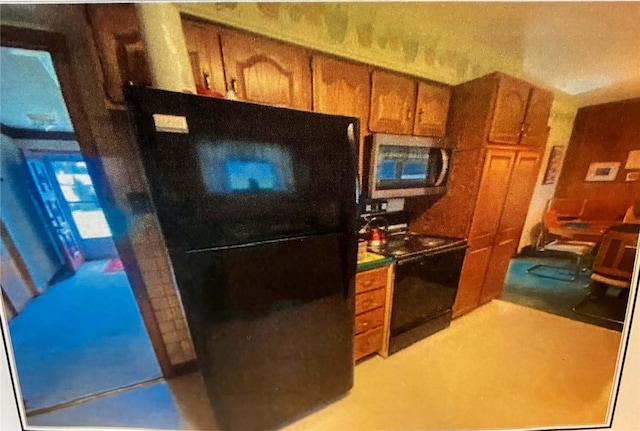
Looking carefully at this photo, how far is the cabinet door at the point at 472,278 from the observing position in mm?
839

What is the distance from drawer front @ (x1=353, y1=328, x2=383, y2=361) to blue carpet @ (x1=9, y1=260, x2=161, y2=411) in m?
0.67

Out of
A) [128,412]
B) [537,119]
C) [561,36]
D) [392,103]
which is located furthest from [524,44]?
[128,412]

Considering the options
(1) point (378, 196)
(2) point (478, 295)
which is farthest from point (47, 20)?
(2) point (478, 295)

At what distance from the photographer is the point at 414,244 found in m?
0.86

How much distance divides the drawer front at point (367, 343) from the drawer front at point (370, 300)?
0.29 feet

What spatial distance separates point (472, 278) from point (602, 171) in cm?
47

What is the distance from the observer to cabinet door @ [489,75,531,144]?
0.71 metres

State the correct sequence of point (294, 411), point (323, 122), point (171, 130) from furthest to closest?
point (294, 411) → point (323, 122) → point (171, 130)

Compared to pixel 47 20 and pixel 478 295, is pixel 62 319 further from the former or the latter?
pixel 478 295

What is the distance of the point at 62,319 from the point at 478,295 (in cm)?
128

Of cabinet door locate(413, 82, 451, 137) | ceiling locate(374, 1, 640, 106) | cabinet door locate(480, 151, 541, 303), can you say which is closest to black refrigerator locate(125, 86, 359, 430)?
cabinet door locate(413, 82, 451, 137)

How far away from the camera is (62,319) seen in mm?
718

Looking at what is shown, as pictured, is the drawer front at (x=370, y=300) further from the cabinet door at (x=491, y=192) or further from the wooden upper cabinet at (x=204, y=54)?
the wooden upper cabinet at (x=204, y=54)

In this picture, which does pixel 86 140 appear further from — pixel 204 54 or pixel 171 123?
pixel 204 54
